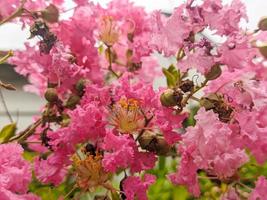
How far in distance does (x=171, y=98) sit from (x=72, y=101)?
17 centimetres

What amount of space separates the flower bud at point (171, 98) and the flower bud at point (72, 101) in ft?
0.49

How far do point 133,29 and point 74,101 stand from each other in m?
0.19

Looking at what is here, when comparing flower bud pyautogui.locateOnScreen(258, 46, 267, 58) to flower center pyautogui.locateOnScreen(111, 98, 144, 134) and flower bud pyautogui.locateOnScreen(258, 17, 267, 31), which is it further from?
flower center pyautogui.locateOnScreen(111, 98, 144, 134)

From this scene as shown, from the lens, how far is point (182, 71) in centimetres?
66

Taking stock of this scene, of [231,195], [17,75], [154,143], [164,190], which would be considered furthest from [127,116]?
[17,75]

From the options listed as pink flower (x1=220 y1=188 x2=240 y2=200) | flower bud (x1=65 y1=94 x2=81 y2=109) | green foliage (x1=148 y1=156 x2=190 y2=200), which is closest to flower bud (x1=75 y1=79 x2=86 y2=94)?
flower bud (x1=65 y1=94 x2=81 y2=109)

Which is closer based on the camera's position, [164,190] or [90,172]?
[90,172]

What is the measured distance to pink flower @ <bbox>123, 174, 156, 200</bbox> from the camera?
631mm

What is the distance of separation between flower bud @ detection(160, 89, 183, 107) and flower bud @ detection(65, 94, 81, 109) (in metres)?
0.15

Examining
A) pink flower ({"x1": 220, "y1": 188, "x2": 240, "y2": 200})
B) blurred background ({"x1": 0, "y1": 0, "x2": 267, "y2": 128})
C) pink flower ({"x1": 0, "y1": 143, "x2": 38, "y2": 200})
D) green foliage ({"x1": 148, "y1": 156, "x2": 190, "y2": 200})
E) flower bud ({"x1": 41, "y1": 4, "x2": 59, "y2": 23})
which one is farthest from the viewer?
blurred background ({"x1": 0, "y1": 0, "x2": 267, "y2": 128})

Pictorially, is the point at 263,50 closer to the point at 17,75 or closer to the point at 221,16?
the point at 221,16

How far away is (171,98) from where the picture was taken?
625mm

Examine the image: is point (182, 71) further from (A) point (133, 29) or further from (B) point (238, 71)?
(A) point (133, 29)

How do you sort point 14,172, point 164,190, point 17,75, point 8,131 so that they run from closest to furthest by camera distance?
point 14,172 → point 8,131 → point 164,190 → point 17,75
